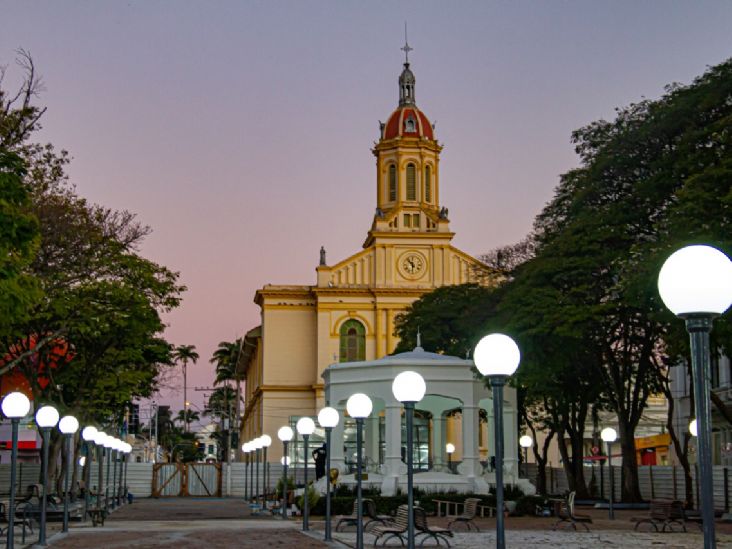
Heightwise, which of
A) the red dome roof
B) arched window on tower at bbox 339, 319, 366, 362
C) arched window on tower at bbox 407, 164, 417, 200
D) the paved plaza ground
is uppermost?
the red dome roof

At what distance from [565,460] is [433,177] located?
1117 inches

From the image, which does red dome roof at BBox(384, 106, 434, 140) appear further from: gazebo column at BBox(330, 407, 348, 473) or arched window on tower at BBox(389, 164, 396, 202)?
gazebo column at BBox(330, 407, 348, 473)

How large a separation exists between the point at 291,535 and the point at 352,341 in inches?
1773

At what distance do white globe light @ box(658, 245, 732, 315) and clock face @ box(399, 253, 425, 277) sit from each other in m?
62.5

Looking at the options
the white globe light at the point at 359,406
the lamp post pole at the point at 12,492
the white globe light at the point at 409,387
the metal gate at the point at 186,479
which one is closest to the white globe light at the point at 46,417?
the lamp post pole at the point at 12,492

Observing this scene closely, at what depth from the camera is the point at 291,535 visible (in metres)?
23.0

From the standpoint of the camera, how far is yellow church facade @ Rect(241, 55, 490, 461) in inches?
2667

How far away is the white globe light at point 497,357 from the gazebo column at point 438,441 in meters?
26.2

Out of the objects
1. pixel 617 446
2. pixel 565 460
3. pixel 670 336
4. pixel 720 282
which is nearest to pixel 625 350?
pixel 670 336

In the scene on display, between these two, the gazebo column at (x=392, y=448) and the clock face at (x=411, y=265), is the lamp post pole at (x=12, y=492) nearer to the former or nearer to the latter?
the gazebo column at (x=392, y=448)

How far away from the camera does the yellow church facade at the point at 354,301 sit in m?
67.8

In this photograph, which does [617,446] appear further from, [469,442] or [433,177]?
[469,442]

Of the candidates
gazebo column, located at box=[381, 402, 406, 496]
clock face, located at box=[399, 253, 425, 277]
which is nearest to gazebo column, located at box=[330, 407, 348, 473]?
gazebo column, located at box=[381, 402, 406, 496]

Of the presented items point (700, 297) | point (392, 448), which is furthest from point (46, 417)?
point (700, 297)
